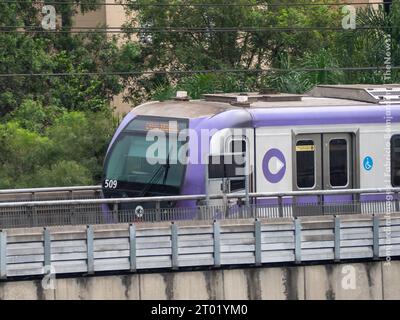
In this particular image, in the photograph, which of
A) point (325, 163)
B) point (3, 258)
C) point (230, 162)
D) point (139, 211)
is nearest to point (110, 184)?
point (230, 162)

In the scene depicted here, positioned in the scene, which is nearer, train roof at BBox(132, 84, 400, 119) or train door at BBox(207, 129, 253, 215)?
train door at BBox(207, 129, 253, 215)

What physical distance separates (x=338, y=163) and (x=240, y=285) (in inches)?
185

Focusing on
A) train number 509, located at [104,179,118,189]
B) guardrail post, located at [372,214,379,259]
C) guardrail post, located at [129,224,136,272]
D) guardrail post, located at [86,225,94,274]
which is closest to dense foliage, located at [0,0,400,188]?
train number 509, located at [104,179,118,189]

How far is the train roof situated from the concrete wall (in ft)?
12.5

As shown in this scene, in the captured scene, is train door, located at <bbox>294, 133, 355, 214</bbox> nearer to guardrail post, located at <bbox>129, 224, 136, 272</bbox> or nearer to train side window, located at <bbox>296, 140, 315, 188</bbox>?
train side window, located at <bbox>296, 140, 315, 188</bbox>

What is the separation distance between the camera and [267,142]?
984 inches

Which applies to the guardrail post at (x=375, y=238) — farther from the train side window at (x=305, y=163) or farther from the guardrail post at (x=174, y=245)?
the guardrail post at (x=174, y=245)

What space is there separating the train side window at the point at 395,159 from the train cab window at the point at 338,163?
3.10 feet

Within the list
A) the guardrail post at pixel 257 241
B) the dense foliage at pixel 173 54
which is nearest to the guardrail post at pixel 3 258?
the guardrail post at pixel 257 241

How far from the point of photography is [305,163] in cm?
2536

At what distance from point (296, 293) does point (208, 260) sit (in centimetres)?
151

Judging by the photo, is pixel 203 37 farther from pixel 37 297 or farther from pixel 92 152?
pixel 37 297

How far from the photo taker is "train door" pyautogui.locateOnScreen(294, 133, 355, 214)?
83.0 ft

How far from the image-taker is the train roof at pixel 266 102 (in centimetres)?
2519
